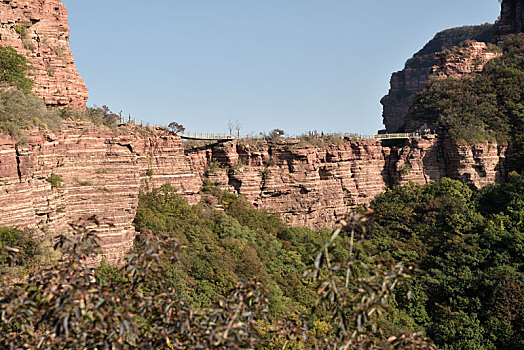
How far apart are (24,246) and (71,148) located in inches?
261

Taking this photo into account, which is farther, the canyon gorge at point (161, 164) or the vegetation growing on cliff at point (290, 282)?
the canyon gorge at point (161, 164)

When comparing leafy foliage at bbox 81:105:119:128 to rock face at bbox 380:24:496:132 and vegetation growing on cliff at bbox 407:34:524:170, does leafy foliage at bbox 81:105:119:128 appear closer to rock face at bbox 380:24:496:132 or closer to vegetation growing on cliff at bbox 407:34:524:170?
vegetation growing on cliff at bbox 407:34:524:170

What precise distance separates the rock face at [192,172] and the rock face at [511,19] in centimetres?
2193

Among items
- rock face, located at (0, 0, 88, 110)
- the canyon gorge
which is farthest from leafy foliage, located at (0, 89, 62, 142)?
rock face, located at (0, 0, 88, 110)

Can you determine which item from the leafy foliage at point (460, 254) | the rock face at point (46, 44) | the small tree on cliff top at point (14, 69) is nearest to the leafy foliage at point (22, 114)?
the small tree on cliff top at point (14, 69)

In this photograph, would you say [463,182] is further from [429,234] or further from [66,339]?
[66,339]

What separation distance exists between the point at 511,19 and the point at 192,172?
46289 mm

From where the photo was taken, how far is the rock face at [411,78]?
91.9 meters

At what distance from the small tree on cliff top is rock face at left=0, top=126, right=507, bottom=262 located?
341 centimetres

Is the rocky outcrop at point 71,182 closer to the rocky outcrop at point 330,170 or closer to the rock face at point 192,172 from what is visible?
the rock face at point 192,172

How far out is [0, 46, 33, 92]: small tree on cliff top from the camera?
989 inches

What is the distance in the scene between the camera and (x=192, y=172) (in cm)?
3741

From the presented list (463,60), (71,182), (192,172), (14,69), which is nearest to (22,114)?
(71,182)

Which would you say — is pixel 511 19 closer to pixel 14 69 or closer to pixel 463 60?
pixel 463 60
